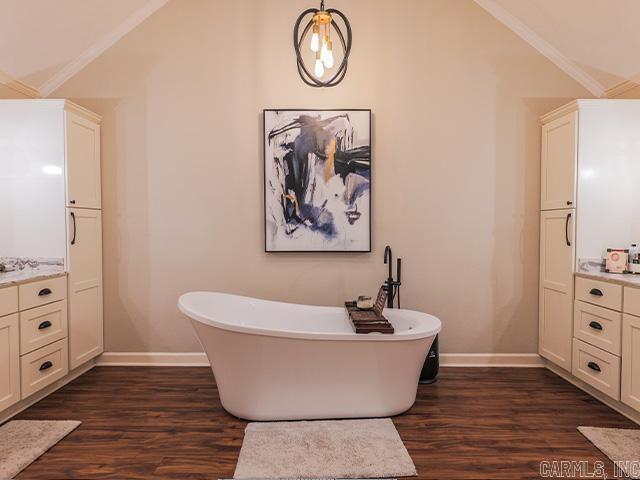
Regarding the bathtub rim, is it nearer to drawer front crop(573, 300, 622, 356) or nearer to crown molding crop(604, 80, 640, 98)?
drawer front crop(573, 300, 622, 356)

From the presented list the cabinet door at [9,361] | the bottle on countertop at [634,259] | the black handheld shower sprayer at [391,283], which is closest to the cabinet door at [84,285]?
the cabinet door at [9,361]

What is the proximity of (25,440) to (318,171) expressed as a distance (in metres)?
2.41

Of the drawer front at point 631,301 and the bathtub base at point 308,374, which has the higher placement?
the drawer front at point 631,301

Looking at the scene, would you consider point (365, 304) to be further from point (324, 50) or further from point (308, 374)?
point (324, 50)

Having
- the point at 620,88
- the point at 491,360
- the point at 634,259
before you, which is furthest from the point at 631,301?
the point at 620,88

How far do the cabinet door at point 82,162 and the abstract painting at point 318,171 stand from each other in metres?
1.28

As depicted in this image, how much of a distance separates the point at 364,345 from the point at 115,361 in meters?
2.15

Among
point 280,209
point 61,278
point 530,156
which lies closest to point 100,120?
point 61,278

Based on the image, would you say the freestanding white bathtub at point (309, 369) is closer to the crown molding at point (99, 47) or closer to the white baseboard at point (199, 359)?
the white baseboard at point (199, 359)

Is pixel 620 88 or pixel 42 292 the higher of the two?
pixel 620 88

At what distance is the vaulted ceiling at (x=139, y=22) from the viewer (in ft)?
8.70

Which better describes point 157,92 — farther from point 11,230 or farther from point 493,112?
point 493,112

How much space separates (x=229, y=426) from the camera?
7.51 ft

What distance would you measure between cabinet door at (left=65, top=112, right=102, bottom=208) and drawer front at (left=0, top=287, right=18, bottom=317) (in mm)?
729
